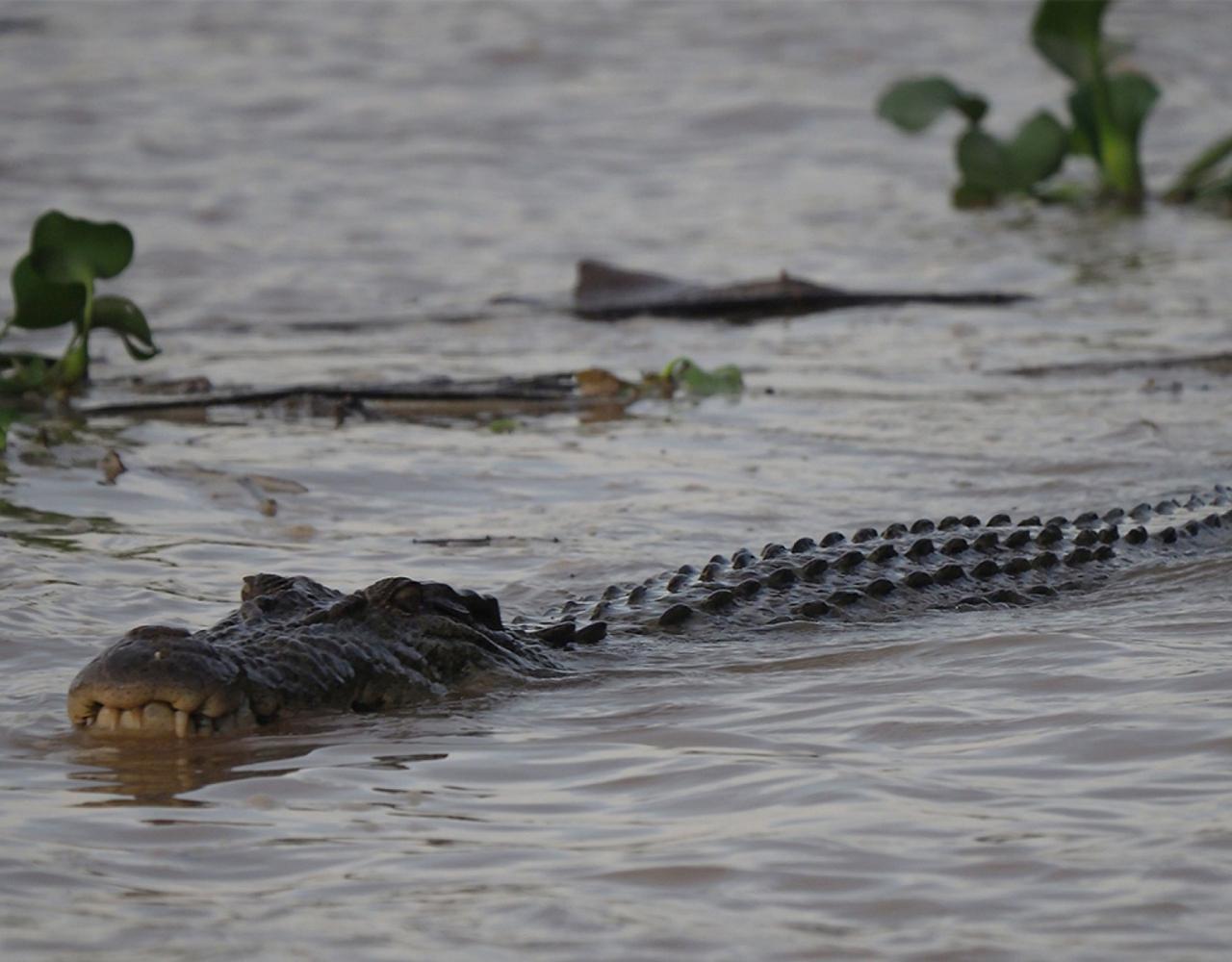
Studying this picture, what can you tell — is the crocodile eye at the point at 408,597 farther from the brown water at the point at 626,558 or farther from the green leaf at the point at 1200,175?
the green leaf at the point at 1200,175

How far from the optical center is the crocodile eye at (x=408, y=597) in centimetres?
421

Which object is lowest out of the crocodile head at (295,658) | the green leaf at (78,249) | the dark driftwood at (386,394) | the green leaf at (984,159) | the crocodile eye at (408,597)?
the crocodile head at (295,658)

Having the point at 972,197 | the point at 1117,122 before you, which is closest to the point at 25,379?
the point at 1117,122

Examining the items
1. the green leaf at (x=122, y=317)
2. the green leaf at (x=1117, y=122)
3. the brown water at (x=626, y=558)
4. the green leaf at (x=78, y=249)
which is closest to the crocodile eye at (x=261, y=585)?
the brown water at (x=626, y=558)

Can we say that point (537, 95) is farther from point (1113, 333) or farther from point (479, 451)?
point (479, 451)

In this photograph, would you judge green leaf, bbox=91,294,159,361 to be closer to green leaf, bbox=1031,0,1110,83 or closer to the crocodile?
the crocodile

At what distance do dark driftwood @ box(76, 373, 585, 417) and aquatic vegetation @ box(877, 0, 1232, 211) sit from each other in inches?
180

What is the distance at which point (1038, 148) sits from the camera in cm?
1246

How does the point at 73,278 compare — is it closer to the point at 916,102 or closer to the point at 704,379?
the point at 704,379

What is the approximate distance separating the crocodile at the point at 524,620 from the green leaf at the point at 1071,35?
21.2ft

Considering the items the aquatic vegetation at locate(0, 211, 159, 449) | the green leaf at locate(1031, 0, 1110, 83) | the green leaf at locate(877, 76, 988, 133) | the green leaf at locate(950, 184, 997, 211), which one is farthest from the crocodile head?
the green leaf at locate(950, 184, 997, 211)

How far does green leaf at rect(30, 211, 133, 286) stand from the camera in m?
6.96

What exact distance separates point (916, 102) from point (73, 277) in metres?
6.04

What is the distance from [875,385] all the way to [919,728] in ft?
14.4
